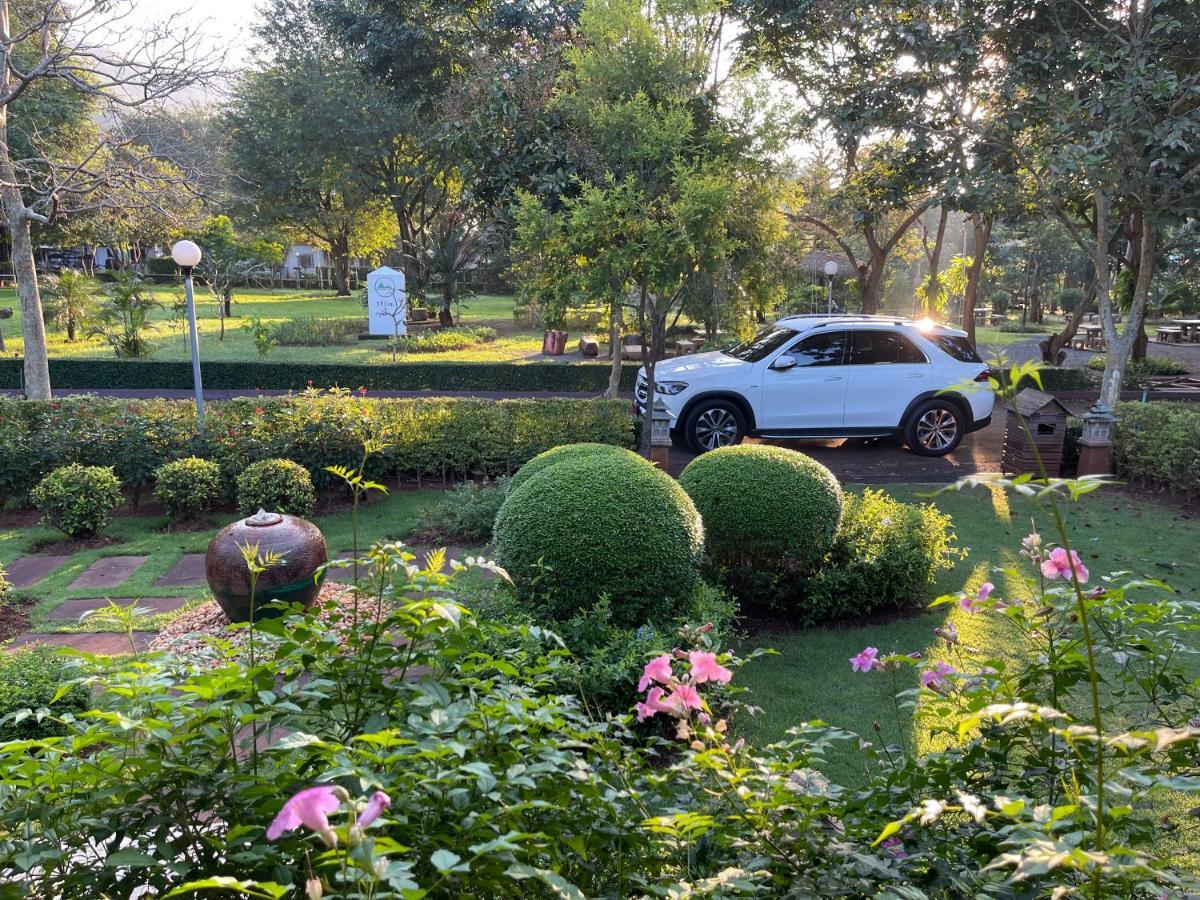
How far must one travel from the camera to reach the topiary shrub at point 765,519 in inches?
227

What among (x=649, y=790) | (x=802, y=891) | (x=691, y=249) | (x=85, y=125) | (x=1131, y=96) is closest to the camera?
(x=802, y=891)

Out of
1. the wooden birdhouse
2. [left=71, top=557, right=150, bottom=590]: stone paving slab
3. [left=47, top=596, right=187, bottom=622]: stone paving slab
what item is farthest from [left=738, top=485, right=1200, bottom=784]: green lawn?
[left=71, top=557, right=150, bottom=590]: stone paving slab

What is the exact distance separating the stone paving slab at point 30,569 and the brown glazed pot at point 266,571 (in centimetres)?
234

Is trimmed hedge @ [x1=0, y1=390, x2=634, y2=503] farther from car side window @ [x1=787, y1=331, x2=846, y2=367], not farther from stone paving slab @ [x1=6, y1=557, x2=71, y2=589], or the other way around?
car side window @ [x1=787, y1=331, x2=846, y2=367]

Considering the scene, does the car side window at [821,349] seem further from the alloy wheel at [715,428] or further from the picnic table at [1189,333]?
the picnic table at [1189,333]

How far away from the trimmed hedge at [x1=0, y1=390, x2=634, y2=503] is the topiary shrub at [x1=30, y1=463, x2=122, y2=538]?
28.2 inches

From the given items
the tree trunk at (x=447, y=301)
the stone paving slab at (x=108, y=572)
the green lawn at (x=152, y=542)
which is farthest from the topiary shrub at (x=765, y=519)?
the tree trunk at (x=447, y=301)

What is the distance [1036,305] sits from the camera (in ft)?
116

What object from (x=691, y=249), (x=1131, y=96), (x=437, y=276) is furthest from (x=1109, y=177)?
(x=437, y=276)

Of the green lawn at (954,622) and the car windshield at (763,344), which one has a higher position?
the car windshield at (763,344)

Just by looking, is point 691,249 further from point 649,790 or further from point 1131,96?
point 649,790

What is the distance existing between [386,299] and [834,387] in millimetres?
16064

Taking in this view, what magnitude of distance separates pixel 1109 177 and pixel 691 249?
6093mm

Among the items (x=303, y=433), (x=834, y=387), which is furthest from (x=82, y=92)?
(x=834, y=387)
